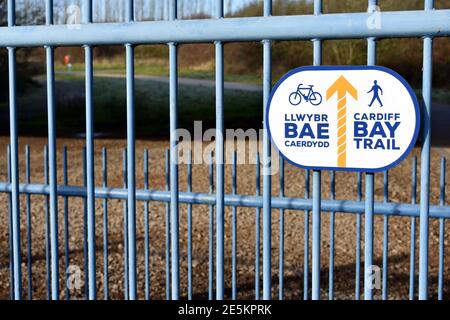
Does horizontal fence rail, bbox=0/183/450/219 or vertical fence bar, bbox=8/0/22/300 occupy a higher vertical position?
vertical fence bar, bbox=8/0/22/300

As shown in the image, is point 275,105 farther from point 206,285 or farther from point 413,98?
point 206,285

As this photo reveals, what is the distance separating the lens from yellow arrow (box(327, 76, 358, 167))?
244cm

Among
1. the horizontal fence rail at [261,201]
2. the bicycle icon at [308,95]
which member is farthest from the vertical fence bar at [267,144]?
the horizontal fence rail at [261,201]

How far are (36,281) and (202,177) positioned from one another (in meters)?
6.63

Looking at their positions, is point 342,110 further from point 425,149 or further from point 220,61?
point 220,61

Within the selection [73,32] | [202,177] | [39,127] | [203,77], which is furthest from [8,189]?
[203,77]

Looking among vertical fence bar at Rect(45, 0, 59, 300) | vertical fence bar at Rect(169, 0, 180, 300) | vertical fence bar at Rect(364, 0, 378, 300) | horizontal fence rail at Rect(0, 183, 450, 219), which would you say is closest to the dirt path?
horizontal fence rail at Rect(0, 183, 450, 219)

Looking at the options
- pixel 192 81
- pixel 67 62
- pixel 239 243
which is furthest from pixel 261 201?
pixel 67 62

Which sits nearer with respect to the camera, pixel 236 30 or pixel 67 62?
pixel 236 30

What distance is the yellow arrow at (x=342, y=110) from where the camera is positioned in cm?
244

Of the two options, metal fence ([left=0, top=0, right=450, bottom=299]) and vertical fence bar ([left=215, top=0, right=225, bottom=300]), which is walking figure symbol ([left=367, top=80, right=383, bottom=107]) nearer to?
metal fence ([left=0, top=0, right=450, bottom=299])

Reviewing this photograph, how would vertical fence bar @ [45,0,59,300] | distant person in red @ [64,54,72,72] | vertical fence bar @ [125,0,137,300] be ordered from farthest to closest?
distant person in red @ [64,54,72,72]
vertical fence bar @ [45,0,59,300]
vertical fence bar @ [125,0,137,300]

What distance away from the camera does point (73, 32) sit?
9.39 feet

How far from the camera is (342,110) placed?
2467 mm
